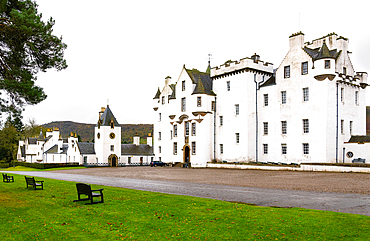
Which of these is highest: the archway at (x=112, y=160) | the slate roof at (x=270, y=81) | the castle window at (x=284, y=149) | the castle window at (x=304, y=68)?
the castle window at (x=304, y=68)

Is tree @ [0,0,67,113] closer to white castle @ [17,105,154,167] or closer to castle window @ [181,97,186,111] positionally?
castle window @ [181,97,186,111]

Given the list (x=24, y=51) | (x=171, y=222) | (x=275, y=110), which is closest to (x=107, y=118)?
(x=275, y=110)

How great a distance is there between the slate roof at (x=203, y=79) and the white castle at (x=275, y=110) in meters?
0.17

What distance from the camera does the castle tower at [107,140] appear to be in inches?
2677

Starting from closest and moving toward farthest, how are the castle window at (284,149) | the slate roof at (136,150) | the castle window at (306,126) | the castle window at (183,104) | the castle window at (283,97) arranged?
the castle window at (306,126)
the castle window at (284,149)
the castle window at (283,97)
the castle window at (183,104)
the slate roof at (136,150)

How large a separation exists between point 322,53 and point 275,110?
32.6 feet

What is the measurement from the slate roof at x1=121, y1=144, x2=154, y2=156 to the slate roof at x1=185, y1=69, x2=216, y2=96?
26.3 meters

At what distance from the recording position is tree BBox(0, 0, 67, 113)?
15234 millimetres

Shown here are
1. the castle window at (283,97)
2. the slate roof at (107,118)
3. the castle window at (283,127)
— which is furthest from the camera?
the slate roof at (107,118)

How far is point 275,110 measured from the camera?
46.6 m

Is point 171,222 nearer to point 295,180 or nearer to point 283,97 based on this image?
point 295,180

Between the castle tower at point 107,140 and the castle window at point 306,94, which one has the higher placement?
the castle window at point 306,94

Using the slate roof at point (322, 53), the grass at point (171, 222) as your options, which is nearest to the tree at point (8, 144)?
the slate roof at point (322, 53)

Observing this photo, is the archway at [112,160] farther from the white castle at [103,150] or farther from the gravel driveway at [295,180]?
the gravel driveway at [295,180]
